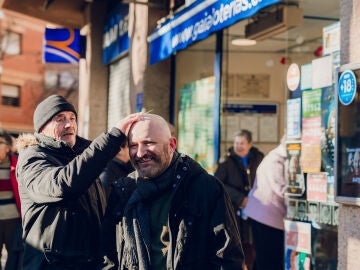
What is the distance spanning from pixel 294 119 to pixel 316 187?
0.76m

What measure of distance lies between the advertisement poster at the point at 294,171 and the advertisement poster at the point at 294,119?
9 centimetres

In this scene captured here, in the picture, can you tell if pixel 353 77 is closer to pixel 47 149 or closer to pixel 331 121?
pixel 331 121

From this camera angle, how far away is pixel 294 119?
6727mm

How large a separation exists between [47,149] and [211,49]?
245 inches

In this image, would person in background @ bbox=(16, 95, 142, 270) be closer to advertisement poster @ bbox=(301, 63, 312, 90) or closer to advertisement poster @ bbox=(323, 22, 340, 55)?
advertisement poster @ bbox=(323, 22, 340, 55)

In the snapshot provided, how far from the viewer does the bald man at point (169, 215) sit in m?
3.19

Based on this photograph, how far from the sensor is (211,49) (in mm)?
9922

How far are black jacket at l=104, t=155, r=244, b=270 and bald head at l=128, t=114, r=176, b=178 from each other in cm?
9

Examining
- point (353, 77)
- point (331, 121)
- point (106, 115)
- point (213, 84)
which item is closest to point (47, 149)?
point (353, 77)

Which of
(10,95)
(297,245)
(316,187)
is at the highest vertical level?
(10,95)

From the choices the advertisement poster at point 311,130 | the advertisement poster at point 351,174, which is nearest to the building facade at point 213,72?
the advertisement poster at point 311,130

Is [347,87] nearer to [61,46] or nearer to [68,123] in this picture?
[68,123]

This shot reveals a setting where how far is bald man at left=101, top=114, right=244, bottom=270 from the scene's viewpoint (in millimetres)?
3188

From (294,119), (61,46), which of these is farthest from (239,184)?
(61,46)
